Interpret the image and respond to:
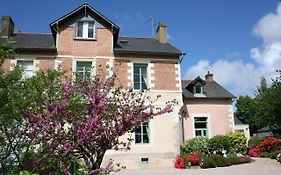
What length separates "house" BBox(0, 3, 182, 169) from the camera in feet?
51.4

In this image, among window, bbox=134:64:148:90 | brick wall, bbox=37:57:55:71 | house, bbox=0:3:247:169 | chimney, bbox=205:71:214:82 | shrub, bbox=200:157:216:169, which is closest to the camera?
shrub, bbox=200:157:216:169

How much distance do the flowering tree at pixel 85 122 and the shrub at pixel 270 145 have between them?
13.7 m

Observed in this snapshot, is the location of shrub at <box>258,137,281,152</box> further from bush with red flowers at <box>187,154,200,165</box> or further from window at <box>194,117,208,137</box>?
bush with red flowers at <box>187,154,200,165</box>

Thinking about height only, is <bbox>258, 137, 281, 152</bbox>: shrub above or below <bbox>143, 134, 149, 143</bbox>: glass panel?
below

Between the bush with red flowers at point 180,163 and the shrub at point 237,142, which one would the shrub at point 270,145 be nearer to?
the shrub at point 237,142

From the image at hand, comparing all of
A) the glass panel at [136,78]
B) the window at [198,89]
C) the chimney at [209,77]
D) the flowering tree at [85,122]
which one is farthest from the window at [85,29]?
the flowering tree at [85,122]

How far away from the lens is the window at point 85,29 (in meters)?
16.5

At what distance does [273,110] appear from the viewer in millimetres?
18859

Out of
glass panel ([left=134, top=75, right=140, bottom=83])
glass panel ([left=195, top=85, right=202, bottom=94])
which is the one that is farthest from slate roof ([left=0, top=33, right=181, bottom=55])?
glass panel ([left=195, top=85, right=202, bottom=94])

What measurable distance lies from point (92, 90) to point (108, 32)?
11310mm

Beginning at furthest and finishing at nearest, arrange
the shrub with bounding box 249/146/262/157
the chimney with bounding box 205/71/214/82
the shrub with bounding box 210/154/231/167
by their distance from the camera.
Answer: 1. the chimney with bounding box 205/71/214/82
2. the shrub with bounding box 249/146/262/157
3. the shrub with bounding box 210/154/231/167

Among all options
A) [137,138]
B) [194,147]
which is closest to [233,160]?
[194,147]

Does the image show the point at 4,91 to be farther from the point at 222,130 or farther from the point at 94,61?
the point at 222,130

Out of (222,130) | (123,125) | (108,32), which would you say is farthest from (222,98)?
(123,125)
